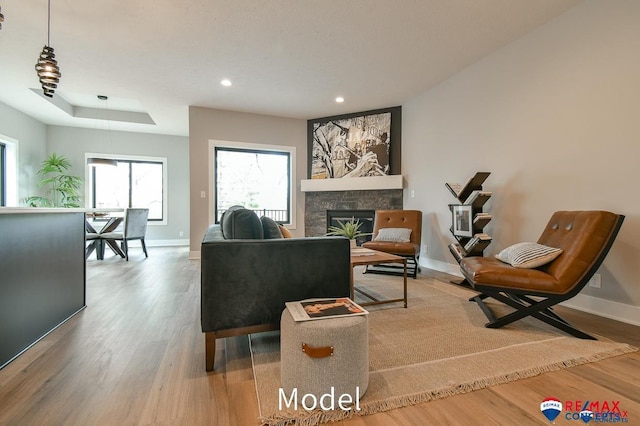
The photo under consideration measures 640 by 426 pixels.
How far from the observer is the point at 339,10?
253 centimetres

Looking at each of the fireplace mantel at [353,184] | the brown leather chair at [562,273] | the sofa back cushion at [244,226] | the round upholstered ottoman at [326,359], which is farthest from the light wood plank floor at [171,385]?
the fireplace mantel at [353,184]

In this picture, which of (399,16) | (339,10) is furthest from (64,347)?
(399,16)

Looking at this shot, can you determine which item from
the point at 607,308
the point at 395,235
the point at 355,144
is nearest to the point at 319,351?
the point at 607,308

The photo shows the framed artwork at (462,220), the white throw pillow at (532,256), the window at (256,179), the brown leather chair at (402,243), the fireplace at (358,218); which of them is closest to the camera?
the white throw pillow at (532,256)

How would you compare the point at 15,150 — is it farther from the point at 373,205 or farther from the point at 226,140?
the point at 373,205

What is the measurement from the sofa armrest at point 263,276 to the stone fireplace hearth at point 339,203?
3372 mm

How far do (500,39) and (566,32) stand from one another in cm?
58

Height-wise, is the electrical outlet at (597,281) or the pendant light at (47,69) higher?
the pendant light at (47,69)

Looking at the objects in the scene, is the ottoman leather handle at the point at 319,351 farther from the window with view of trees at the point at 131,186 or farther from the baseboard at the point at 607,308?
the window with view of trees at the point at 131,186

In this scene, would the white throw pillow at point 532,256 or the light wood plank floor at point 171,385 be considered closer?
the light wood plank floor at point 171,385

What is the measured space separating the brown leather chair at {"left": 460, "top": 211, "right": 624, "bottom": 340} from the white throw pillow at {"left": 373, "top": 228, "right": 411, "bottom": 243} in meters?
1.58

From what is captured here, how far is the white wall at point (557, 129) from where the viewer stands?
87.1 inches

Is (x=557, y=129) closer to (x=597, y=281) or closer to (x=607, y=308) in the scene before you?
(x=597, y=281)

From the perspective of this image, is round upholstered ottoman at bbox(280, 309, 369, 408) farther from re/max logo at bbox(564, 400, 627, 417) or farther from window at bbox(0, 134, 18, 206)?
window at bbox(0, 134, 18, 206)
